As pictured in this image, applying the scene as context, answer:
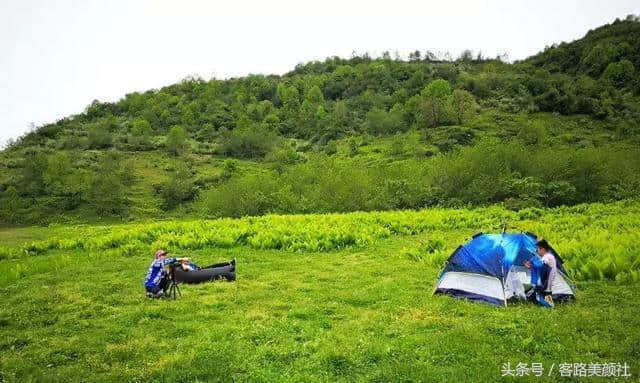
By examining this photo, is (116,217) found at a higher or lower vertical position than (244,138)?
lower

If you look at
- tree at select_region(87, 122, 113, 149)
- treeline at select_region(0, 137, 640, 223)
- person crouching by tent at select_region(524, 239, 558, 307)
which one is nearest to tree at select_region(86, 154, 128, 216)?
treeline at select_region(0, 137, 640, 223)

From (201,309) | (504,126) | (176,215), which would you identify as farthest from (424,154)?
(201,309)

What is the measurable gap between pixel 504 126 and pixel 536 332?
88.5 m

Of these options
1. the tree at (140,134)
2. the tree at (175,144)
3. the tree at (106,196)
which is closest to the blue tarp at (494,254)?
the tree at (106,196)

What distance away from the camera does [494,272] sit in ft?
40.4

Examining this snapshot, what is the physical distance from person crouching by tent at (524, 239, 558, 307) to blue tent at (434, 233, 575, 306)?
0.41m

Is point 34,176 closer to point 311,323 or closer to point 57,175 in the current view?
point 57,175

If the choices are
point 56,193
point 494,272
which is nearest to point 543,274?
point 494,272

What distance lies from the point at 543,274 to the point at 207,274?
10.4 metres

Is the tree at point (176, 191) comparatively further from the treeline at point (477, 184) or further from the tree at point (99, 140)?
the tree at point (99, 140)

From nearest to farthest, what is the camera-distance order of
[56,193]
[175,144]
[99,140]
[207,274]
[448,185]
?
1. [207,274]
2. [448,185]
3. [56,193]
4. [175,144]
5. [99,140]

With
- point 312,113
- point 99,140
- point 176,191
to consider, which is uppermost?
point 312,113

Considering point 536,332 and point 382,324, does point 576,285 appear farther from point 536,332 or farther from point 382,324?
point 382,324

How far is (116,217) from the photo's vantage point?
212 ft
